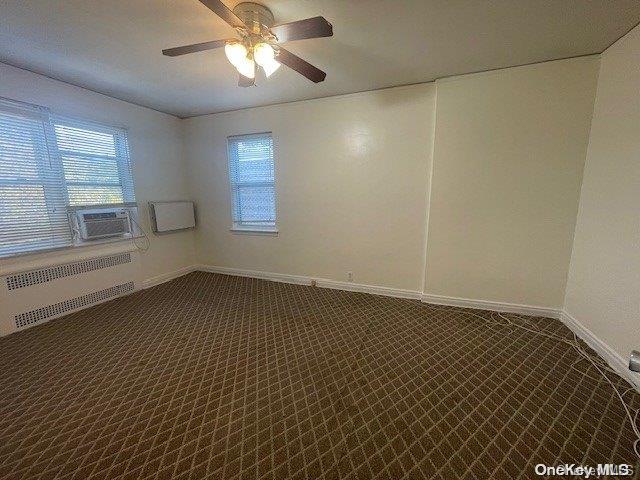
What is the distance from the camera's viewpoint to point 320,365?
1.96m

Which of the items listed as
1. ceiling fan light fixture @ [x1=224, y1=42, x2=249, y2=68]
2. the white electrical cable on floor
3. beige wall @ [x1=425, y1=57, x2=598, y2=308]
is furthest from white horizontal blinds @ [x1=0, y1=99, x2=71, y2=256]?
the white electrical cable on floor

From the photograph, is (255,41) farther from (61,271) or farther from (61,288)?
(61,288)

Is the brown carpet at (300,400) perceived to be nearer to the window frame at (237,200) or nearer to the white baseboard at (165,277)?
the white baseboard at (165,277)

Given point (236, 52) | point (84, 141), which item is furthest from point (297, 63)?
point (84, 141)

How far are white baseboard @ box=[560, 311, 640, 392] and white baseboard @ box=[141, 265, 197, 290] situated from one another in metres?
4.99

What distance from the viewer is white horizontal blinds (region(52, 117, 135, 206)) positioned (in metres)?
2.78

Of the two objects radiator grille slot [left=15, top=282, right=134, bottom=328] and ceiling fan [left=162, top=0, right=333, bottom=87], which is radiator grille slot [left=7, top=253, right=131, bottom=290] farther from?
ceiling fan [left=162, top=0, right=333, bottom=87]

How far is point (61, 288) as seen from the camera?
272 cm

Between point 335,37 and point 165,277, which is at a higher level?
point 335,37

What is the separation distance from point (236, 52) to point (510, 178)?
2.70m

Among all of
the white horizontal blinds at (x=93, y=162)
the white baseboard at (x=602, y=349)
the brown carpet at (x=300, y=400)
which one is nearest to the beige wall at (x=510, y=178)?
the white baseboard at (x=602, y=349)

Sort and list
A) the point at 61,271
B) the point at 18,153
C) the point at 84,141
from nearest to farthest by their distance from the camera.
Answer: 1. the point at 18,153
2. the point at 61,271
3. the point at 84,141

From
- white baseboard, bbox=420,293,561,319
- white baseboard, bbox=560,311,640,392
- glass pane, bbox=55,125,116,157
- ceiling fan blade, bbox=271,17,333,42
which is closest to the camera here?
ceiling fan blade, bbox=271,17,333,42

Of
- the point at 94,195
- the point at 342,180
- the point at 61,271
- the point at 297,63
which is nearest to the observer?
the point at 297,63
